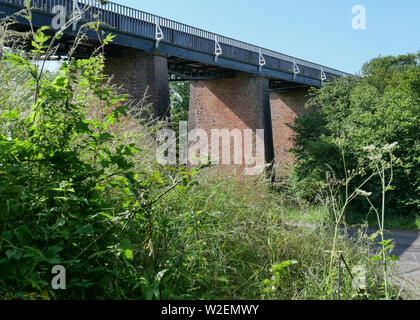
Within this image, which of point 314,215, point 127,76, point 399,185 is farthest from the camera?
point 127,76

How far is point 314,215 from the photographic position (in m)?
4.48

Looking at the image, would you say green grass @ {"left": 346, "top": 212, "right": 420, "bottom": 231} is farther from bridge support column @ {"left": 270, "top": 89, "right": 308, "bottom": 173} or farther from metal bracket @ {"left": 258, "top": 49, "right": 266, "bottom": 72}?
Answer: bridge support column @ {"left": 270, "top": 89, "right": 308, "bottom": 173}

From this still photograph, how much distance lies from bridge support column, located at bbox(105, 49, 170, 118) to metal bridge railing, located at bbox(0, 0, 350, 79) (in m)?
0.84

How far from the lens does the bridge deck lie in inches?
490

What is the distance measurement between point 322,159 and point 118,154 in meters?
13.7

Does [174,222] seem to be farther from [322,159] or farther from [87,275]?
[322,159]

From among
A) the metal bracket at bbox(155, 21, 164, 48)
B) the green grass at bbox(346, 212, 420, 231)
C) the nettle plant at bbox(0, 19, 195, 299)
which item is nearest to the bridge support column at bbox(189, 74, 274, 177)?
the metal bracket at bbox(155, 21, 164, 48)

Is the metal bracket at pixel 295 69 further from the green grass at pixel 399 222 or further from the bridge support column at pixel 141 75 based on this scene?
the green grass at pixel 399 222

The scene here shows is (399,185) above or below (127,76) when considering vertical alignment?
below

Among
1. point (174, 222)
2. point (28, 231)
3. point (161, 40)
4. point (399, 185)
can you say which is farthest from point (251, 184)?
point (161, 40)

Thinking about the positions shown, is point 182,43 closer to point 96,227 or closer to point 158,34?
point 158,34

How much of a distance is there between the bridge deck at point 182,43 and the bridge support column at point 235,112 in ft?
3.42

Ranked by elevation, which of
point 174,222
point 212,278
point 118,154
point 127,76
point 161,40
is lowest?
point 212,278

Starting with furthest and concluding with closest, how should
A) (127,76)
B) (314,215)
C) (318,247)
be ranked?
1. (127,76)
2. (314,215)
3. (318,247)
